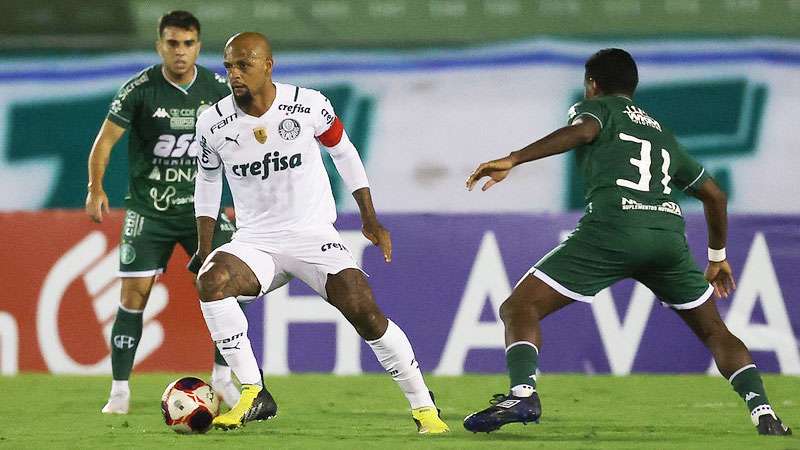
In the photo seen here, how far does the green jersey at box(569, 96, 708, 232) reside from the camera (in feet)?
21.7

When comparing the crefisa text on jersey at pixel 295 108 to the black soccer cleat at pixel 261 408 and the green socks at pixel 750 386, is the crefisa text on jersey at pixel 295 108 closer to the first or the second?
the black soccer cleat at pixel 261 408

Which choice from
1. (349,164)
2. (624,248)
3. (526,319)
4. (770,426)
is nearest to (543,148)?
(624,248)

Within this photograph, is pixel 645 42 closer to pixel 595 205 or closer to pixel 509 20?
pixel 509 20

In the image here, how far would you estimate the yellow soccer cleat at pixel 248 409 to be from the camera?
21.8ft

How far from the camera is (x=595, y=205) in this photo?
22.0ft

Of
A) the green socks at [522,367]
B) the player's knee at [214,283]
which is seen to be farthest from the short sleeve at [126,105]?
the green socks at [522,367]

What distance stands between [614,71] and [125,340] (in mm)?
3203

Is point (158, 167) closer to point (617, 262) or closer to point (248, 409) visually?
point (248, 409)

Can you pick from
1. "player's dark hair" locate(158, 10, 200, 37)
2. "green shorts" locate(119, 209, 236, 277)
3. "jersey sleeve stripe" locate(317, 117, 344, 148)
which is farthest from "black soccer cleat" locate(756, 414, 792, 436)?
"player's dark hair" locate(158, 10, 200, 37)

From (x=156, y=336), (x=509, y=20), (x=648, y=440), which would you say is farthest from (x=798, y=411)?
(x=509, y=20)

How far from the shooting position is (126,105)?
8156mm

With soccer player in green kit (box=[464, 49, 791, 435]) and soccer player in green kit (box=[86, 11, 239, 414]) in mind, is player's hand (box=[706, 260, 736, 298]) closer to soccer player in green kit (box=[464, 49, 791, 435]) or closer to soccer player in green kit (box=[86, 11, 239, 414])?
soccer player in green kit (box=[464, 49, 791, 435])

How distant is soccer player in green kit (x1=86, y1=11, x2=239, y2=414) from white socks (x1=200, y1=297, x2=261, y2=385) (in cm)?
144

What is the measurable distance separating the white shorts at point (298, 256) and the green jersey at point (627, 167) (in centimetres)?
118
